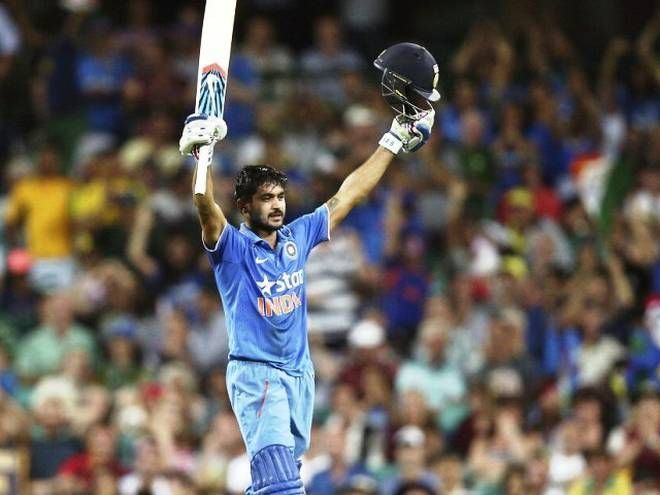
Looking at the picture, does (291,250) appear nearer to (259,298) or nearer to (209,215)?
(259,298)

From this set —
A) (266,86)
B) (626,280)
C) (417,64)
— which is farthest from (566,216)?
(417,64)

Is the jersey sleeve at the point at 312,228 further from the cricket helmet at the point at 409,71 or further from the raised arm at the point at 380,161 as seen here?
the cricket helmet at the point at 409,71

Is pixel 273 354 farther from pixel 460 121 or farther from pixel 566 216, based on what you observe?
pixel 460 121

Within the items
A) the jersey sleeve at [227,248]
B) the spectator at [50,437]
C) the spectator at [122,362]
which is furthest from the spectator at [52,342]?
the jersey sleeve at [227,248]

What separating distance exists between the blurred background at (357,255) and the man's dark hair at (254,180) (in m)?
4.71

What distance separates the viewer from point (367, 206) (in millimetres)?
16938

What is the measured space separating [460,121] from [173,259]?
3.81 m

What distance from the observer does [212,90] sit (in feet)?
27.7

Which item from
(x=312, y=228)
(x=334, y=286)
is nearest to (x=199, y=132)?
(x=312, y=228)

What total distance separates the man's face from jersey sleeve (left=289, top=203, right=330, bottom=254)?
281 mm

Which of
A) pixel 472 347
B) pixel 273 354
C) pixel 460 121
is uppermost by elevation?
pixel 460 121

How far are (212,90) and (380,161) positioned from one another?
51.4 inches

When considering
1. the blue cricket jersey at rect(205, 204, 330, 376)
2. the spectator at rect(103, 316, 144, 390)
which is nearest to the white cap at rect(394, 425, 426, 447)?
the spectator at rect(103, 316, 144, 390)

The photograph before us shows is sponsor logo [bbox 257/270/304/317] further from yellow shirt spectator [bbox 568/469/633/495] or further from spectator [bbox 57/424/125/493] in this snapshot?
spectator [bbox 57/424/125/493]
